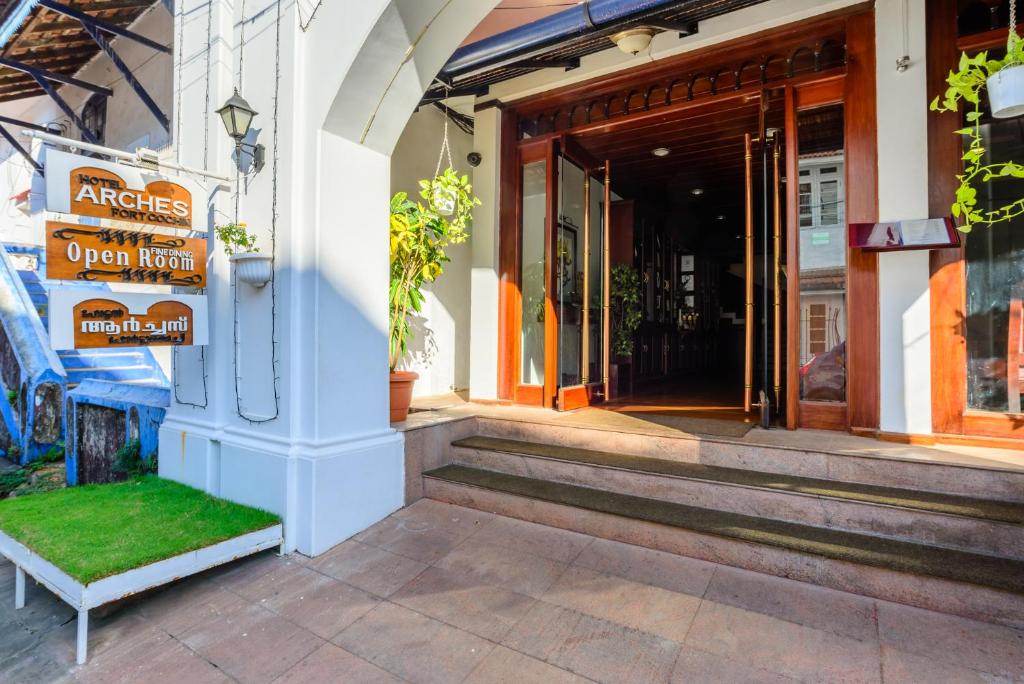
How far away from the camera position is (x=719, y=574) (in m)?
2.31

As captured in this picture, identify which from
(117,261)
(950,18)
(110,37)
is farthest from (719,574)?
(110,37)

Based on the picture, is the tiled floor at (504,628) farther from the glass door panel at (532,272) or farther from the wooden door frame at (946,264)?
the glass door panel at (532,272)

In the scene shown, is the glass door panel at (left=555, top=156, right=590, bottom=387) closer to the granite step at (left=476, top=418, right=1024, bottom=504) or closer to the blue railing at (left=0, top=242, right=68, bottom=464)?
the granite step at (left=476, top=418, right=1024, bottom=504)

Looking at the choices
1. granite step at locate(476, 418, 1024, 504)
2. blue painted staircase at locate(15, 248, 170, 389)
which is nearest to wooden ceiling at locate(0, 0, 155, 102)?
blue painted staircase at locate(15, 248, 170, 389)

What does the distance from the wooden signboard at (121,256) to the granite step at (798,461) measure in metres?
2.32

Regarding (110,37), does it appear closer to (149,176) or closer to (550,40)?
(149,176)

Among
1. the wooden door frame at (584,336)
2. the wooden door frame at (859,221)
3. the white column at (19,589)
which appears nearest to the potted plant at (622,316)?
the wooden door frame at (584,336)

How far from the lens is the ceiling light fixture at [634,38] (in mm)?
3531

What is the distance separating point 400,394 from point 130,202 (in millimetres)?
1863

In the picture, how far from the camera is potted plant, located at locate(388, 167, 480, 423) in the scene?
354cm

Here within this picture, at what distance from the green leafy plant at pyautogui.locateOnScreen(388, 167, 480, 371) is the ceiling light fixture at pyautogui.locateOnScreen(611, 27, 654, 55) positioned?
1.49 meters

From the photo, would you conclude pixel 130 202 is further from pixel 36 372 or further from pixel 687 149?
pixel 687 149

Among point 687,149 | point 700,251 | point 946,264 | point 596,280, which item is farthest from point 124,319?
point 700,251

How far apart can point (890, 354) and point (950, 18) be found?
2067mm
